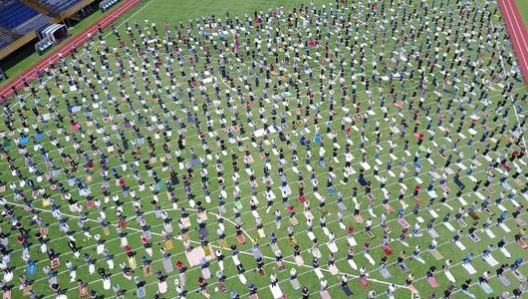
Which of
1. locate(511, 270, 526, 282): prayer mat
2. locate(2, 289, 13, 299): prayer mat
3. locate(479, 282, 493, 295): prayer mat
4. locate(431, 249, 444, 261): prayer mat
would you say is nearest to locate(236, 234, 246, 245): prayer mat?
locate(431, 249, 444, 261): prayer mat

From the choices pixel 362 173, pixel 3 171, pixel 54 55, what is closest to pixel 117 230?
pixel 3 171

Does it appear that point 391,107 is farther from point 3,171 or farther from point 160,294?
point 3,171

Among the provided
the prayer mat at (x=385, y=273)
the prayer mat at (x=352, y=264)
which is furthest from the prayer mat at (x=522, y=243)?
the prayer mat at (x=352, y=264)

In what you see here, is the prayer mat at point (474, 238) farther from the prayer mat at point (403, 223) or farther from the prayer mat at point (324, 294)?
the prayer mat at point (324, 294)

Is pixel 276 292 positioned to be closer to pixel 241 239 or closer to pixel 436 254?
pixel 241 239

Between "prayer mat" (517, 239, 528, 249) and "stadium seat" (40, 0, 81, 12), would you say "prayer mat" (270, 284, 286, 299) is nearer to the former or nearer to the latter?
"prayer mat" (517, 239, 528, 249)
